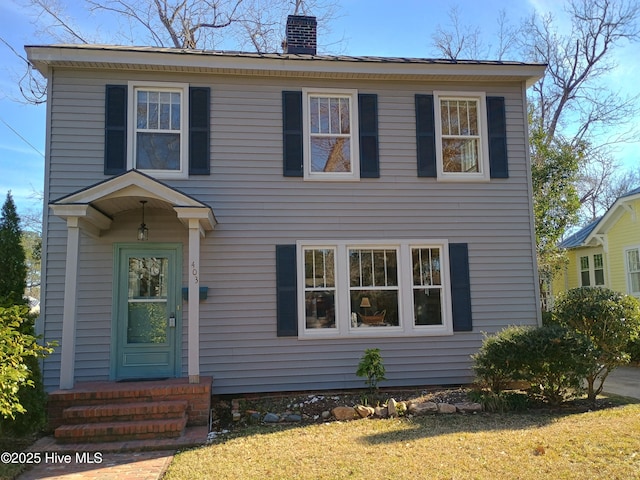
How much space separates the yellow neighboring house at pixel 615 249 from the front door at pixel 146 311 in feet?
34.0

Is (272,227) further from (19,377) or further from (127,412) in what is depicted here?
(19,377)

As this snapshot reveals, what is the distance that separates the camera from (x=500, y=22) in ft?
60.0

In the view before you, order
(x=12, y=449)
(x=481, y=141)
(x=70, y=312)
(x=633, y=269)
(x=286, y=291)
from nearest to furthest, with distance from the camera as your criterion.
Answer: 1. (x=12, y=449)
2. (x=70, y=312)
3. (x=286, y=291)
4. (x=481, y=141)
5. (x=633, y=269)

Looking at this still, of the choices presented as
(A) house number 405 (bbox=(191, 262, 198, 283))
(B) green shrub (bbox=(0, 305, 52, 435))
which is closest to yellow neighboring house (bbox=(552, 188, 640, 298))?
(A) house number 405 (bbox=(191, 262, 198, 283))

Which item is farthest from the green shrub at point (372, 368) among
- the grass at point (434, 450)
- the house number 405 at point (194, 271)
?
the house number 405 at point (194, 271)

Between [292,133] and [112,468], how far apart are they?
203 inches

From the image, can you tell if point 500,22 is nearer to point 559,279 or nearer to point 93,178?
point 559,279

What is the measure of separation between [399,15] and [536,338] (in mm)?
9376

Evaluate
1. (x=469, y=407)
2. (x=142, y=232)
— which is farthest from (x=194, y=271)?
(x=469, y=407)

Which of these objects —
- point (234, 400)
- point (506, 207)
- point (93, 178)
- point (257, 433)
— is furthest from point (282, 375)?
point (506, 207)

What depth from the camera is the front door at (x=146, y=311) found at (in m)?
6.82

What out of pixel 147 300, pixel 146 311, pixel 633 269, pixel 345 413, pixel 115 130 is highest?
pixel 115 130

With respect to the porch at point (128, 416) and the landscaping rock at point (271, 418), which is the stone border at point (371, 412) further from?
the porch at point (128, 416)

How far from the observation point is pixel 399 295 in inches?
296
